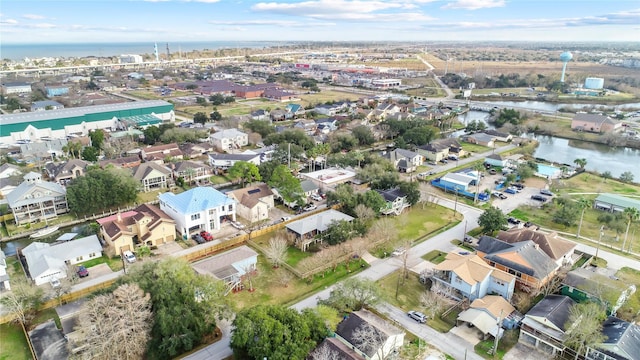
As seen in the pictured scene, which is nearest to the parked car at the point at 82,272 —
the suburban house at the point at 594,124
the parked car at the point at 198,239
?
the parked car at the point at 198,239

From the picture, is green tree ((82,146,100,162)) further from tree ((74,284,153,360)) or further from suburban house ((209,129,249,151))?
tree ((74,284,153,360))

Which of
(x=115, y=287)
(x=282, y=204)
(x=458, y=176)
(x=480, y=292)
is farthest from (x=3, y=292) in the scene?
(x=458, y=176)

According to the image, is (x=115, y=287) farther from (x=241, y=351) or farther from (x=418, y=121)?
(x=418, y=121)

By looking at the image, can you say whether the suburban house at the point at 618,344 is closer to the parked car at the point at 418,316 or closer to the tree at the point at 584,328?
the tree at the point at 584,328

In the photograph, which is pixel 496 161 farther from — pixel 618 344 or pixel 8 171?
pixel 8 171

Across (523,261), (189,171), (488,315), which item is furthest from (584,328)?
(189,171)

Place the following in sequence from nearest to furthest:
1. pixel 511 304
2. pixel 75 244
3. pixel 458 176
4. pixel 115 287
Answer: pixel 115 287 → pixel 511 304 → pixel 75 244 → pixel 458 176
